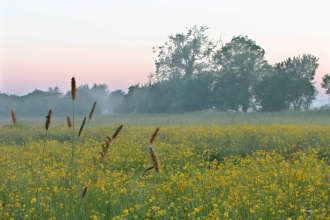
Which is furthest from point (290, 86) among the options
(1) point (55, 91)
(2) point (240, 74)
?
(1) point (55, 91)

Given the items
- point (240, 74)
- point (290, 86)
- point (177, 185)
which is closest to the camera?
point (177, 185)

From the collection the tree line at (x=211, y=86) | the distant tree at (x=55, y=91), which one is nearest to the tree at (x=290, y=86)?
the tree line at (x=211, y=86)

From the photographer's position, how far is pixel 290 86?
3622 cm

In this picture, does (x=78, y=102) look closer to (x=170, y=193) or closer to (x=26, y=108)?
(x=26, y=108)

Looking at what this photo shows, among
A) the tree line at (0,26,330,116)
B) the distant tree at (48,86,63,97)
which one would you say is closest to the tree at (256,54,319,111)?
the tree line at (0,26,330,116)

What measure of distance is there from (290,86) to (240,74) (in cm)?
521

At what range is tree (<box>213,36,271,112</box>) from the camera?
3844cm

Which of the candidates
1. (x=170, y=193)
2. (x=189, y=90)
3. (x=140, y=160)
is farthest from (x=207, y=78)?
(x=170, y=193)

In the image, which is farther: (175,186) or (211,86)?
(211,86)

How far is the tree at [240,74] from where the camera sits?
38.4 metres

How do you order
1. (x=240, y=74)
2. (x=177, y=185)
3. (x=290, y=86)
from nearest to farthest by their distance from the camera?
(x=177, y=185) < (x=290, y=86) < (x=240, y=74)

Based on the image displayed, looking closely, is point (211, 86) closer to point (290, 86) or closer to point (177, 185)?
point (290, 86)

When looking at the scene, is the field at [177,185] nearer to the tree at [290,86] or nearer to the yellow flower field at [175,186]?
the yellow flower field at [175,186]

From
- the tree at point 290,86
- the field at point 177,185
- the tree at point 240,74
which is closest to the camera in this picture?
the field at point 177,185
